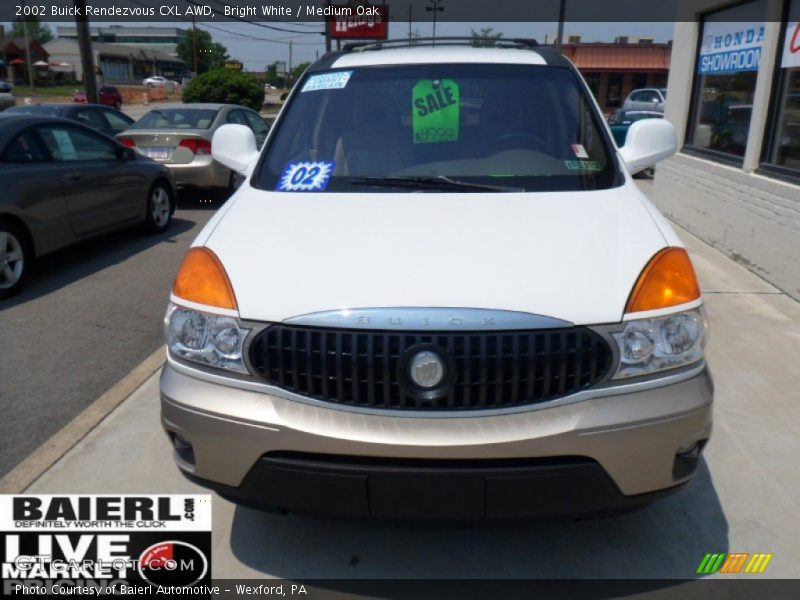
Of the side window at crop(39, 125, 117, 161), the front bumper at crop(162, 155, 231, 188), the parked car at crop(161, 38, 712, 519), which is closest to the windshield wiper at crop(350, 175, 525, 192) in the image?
the parked car at crop(161, 38, 712, 519)

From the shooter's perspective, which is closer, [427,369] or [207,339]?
[427,369]

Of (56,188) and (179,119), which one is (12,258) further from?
(179,119)

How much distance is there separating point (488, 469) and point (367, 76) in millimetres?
2264

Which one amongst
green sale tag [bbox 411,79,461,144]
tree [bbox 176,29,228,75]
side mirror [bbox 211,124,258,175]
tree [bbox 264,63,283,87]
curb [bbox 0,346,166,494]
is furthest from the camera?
tree [bbox 264,63,283,87]

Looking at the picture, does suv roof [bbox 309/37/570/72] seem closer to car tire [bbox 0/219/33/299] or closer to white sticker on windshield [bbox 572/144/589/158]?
white sticker on windshield [bbox 572/144/589/158]

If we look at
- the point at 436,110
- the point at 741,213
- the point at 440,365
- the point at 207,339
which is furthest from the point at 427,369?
the point at 741,213

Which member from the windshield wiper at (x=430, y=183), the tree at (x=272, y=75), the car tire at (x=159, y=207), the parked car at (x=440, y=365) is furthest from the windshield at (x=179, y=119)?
the tree at (x=272, y=75)

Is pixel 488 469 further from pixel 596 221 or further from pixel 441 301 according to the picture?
pixel 596 221

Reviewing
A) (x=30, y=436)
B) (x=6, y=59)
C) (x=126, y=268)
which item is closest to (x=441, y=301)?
(x=30, y=436)

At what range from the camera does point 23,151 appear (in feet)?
20.5

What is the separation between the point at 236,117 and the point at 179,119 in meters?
0.97

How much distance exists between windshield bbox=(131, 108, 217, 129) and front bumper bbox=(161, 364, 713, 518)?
30.6 ft

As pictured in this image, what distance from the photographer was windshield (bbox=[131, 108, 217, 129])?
35.5 feet

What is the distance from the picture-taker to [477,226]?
2.61 m
